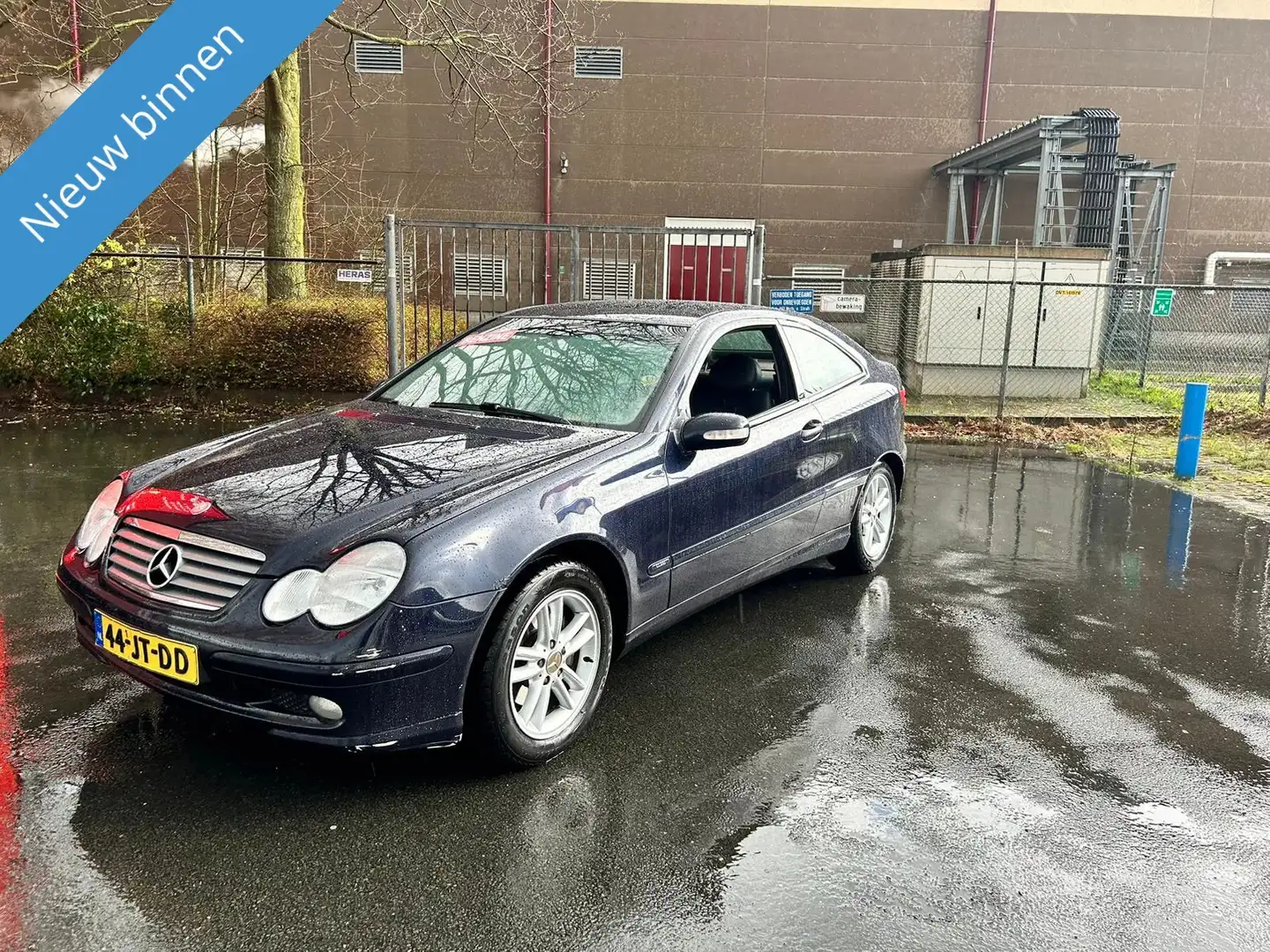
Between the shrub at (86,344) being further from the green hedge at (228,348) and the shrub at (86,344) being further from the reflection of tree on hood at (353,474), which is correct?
the reflection of tree on hood at (353,474)

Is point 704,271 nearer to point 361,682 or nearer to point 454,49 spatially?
point 454,49

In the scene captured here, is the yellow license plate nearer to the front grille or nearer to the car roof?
the front grille

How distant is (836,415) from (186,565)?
10.2 feet

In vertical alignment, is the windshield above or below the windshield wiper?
above

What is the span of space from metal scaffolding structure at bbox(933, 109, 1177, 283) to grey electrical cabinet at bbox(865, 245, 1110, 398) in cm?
97

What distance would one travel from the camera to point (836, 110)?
1878cm

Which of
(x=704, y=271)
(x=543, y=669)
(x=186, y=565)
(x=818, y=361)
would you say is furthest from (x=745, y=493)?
(x=704, y=271)

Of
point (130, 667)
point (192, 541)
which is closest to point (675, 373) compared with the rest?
point (192, 541)

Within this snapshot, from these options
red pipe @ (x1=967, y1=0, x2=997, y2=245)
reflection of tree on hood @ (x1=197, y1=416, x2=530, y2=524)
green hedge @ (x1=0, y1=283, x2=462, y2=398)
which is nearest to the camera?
reflection of tree on hood @ (x1=197, y1=416, x2=530, y2=524)

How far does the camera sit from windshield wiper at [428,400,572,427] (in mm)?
3941

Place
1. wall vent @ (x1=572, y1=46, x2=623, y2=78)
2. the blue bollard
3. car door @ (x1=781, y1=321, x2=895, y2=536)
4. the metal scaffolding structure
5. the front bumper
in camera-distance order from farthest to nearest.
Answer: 1. wall vent @ (x1=572, y1=46, x2=623, y2=78)
2. the metal scaffolding structure
3. the blue bollard
4. car door @ (x1=781, y1=321, x2=895, y2=536)
5. the front bumper

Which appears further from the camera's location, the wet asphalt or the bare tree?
the bare tree

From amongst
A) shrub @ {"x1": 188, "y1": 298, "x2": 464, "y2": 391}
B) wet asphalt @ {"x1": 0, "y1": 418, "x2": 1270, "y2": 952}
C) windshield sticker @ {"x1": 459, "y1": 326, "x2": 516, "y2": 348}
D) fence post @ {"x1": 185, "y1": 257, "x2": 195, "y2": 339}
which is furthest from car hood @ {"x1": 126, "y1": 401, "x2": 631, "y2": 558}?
fence post @ {"x1": 185, "y1": 257, "x2": 195, "y2": 339}

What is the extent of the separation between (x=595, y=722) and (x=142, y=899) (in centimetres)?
157
